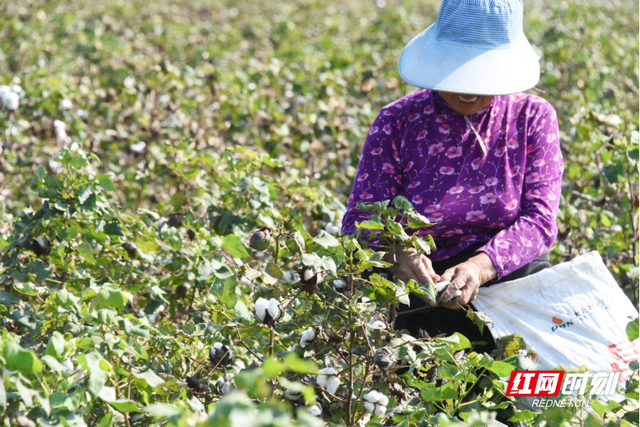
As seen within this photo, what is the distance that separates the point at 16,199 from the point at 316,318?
87.5 inches

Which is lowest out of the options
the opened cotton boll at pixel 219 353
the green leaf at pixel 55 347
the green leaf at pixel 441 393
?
the green leaf at pixel 441 393

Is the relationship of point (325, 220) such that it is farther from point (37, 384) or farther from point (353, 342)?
point (37, 384)

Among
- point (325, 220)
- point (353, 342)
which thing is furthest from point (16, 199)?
point (353, 342)

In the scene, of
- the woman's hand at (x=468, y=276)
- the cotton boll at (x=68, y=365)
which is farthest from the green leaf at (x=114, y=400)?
the woman's hand at (x=468, y=276)

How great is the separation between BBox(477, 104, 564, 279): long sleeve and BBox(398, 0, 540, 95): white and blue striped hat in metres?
→ 0.16

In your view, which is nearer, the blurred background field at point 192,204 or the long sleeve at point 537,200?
the blurred background field at point 192,204

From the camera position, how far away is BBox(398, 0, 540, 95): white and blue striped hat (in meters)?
2.11

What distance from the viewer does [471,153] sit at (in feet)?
7.37

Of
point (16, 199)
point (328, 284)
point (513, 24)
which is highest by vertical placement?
point (513, 24)

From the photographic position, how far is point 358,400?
177 cm

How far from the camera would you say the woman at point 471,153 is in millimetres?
2129

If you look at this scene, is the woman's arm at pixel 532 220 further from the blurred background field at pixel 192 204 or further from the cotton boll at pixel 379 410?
the cotton boll at pixel 379 410

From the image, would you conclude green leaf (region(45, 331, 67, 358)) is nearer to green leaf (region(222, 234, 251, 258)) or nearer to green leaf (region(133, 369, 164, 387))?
green leaf (region(133, 369, 164, 387))

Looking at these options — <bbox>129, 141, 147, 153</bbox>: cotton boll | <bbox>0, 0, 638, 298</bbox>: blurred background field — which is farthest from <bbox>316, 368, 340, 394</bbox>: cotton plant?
<bbox>129, 141, 147, 153</bbox>: cotton boll
